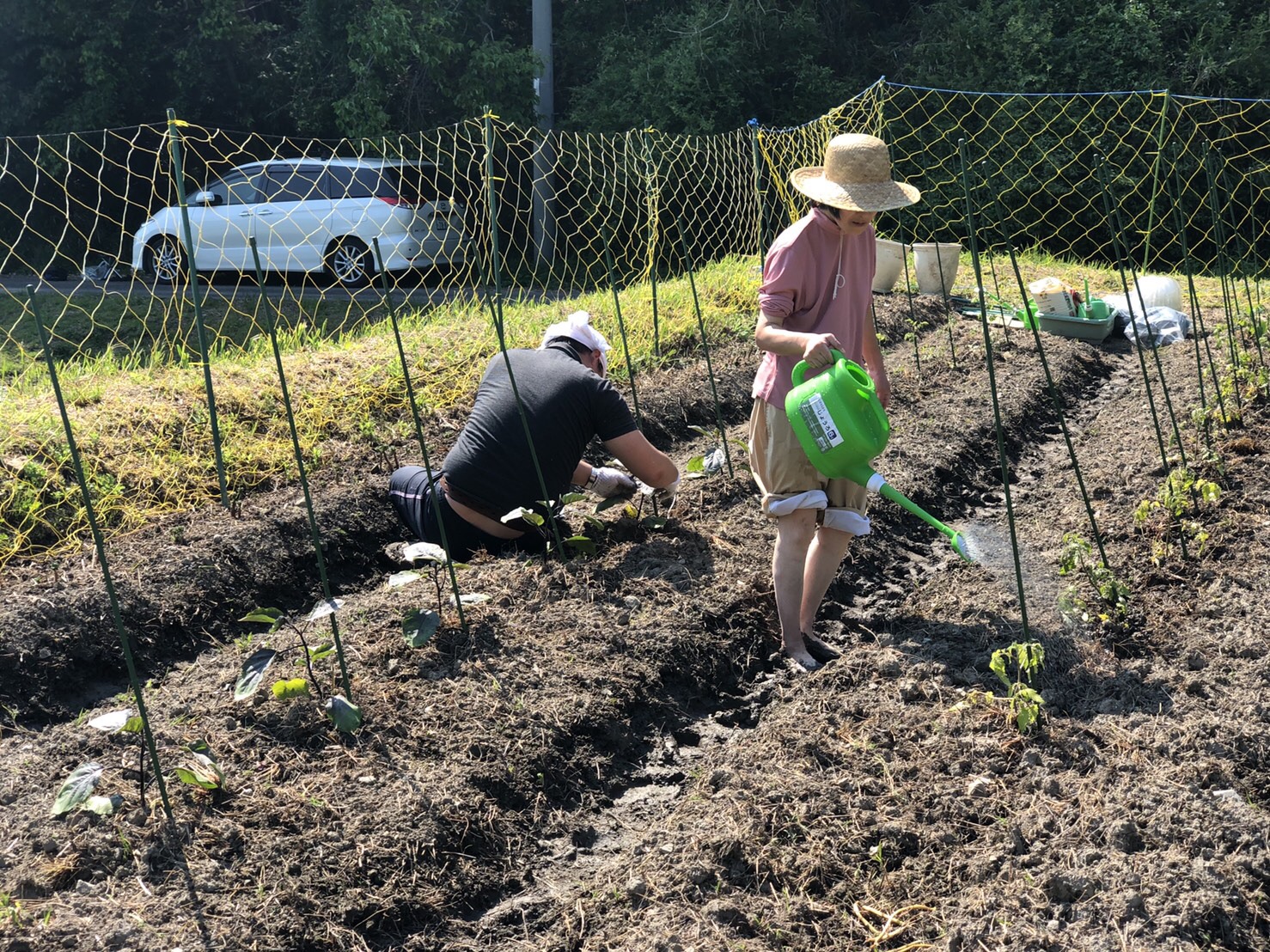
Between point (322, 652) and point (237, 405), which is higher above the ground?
point (237, 405)

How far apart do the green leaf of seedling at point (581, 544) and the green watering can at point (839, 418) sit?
97 cm

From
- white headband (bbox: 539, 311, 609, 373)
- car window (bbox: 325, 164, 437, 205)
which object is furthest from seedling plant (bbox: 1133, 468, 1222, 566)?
car window (bbox: 325, 164, 437, 205)

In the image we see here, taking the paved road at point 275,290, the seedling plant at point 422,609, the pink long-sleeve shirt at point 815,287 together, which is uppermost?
the pink long-sleeve shirt at point 815,287

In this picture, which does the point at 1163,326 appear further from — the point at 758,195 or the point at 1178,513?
the point at 1178,513

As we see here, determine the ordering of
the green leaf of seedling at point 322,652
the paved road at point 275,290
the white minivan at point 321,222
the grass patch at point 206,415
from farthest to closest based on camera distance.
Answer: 1. the white minivan at point 321,222
2. the paved road at point 275,290
3. the grass patch at point 206,415
4. the green leaf of seedling at point 322,652

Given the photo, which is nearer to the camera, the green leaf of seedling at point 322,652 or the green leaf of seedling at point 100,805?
the green leaf of seedling at point 100,805

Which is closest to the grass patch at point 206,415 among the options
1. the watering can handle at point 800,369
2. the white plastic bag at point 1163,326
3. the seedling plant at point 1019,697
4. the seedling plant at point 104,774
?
the seedling plant at point 104,774

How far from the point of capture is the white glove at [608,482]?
4.05 m

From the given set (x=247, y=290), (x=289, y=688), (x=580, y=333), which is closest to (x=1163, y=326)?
(x=580, y=333)

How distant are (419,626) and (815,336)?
4.33 ft

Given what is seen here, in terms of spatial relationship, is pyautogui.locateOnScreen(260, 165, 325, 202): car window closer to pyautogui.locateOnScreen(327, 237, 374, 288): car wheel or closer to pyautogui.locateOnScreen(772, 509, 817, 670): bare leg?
pyautogui.locateOnScreen(327, 237, 374, 288): car wheel

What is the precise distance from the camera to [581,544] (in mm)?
3664

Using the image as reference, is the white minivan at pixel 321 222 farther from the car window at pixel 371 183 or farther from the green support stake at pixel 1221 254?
the green support stake at pixel 1221 254

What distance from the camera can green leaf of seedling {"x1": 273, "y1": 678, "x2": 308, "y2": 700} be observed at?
2744mm
